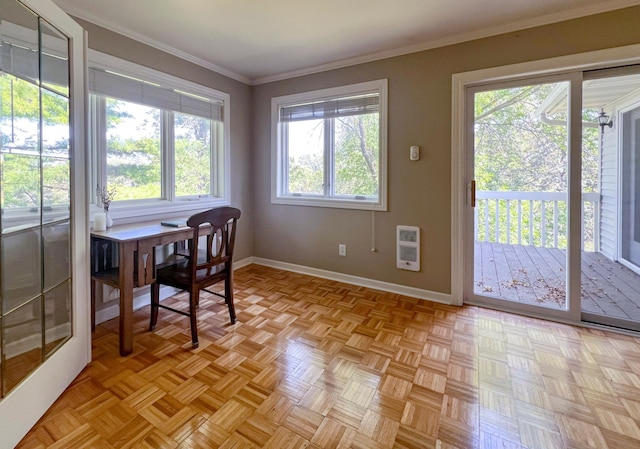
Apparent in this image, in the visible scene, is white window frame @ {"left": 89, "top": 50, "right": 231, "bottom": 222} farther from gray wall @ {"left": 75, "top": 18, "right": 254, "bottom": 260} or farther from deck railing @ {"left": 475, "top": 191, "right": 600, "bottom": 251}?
deck railing @ {"left": 475, "top": 191, "right": 600, "bottom": 251}

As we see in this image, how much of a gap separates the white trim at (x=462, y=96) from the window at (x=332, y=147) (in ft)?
2.15

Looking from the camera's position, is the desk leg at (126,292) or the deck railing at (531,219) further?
the deck railing at (531,219)

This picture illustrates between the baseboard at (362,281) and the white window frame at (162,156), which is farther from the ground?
the white window frame at (162,156)

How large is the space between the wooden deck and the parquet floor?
249mm

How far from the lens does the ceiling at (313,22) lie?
221 cm

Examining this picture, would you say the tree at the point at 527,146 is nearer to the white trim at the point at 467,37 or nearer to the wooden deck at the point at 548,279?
the wooden deck at the point at 548,279

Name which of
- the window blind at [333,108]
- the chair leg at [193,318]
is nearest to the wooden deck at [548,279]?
the window blind at [333,108]

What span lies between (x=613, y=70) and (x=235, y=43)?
301 centimetres

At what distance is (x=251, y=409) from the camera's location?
5.08ft

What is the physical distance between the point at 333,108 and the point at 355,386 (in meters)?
2.74

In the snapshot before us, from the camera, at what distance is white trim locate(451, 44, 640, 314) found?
2.28 m

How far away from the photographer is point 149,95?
2.79m

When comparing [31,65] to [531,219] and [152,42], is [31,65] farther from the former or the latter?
[531,219]

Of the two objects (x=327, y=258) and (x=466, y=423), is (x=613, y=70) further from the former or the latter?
(x=327, y=258)
